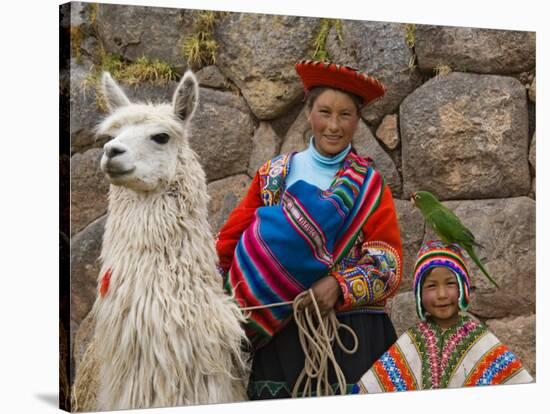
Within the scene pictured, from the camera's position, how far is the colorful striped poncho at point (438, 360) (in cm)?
407

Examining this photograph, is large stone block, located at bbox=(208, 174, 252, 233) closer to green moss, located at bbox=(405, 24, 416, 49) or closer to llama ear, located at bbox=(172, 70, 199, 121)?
llama ear, located at bbox=(172, 70, 199, 121)

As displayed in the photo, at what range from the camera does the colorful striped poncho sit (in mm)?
4066

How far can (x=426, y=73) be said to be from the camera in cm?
460

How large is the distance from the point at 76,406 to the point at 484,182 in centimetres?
239

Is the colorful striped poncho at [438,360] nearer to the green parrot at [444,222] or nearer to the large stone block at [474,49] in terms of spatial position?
the green parrot at [444,222]

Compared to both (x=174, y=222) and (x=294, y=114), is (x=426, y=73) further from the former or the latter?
(x=174, y=222)

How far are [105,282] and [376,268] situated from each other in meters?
1.17

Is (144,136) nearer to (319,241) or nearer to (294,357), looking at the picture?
(319,241)

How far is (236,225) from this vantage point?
3930 mm

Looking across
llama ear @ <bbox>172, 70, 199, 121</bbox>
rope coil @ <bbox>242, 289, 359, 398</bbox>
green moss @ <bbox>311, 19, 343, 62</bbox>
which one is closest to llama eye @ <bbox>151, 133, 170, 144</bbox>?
llama ear @ <bbox>172, 70, 199, 121</bbox>

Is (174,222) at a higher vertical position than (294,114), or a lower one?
lower

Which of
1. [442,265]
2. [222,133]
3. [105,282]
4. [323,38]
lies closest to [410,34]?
[323,38]

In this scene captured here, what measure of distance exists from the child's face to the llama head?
4.23 feet

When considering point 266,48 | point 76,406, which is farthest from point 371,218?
point 76,406
